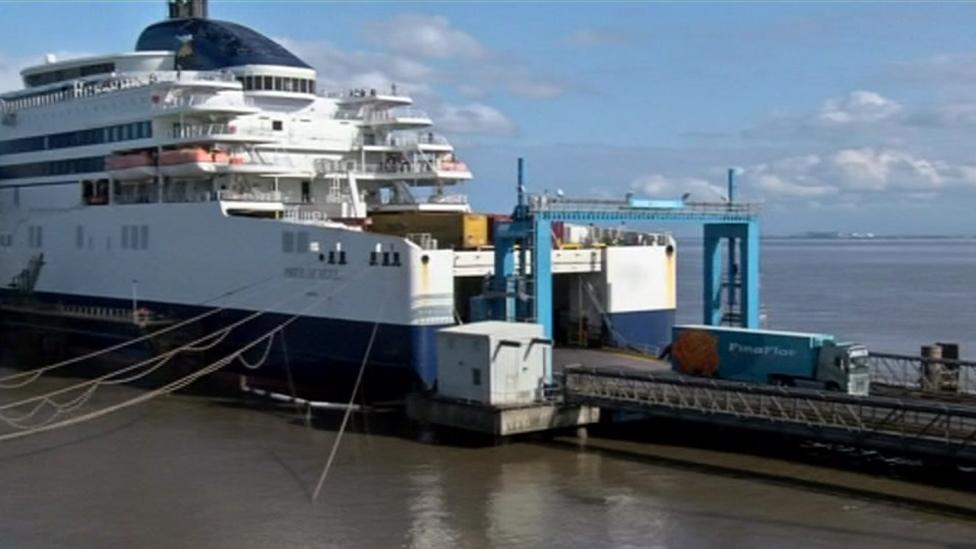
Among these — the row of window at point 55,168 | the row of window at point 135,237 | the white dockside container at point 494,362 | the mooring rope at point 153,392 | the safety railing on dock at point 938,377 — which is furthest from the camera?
the row of window at point 55,168

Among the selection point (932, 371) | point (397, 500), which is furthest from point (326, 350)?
point (932, 371)

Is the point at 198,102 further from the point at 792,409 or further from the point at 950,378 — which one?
the point at 950,378

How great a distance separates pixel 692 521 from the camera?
56.4 feet

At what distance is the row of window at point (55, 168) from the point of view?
3525cm

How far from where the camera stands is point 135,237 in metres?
33.4

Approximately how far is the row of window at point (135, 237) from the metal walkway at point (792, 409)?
15.0 metres

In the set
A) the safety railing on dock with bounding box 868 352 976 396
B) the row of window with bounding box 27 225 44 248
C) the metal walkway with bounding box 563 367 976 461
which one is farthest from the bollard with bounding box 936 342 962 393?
the row of window with bounding box 27 225 44 248

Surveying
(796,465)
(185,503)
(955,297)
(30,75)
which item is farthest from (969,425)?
(955,297)

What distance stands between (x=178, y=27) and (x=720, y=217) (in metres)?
19.7

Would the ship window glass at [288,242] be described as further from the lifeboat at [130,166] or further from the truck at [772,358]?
the truck at [772,358]

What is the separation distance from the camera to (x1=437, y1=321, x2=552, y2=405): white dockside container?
22500 millimetres

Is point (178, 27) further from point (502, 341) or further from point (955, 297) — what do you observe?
point (955, 297)

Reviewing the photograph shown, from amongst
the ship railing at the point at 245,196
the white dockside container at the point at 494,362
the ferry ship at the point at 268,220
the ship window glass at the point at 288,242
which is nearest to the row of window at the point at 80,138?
the ferry ship at the point at 268,220

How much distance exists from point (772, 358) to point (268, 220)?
40.7 feet
